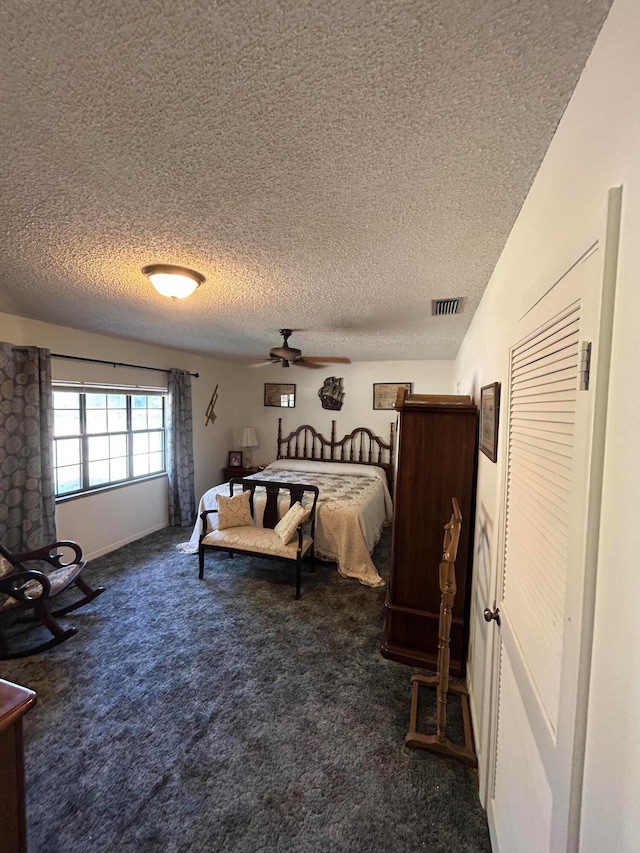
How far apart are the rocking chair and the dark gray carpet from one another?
3.5 inches

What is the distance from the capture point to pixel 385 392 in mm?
5340

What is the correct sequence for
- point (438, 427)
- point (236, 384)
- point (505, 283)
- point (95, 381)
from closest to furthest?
1. point (505, 283)
2. point (438, 427)
3. point (95, 381)
4. point (236, 384)

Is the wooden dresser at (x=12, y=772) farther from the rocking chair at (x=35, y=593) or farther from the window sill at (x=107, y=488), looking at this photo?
the window sill at (x=107, y=488)

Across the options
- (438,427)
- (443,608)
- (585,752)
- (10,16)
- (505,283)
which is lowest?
(443,608)

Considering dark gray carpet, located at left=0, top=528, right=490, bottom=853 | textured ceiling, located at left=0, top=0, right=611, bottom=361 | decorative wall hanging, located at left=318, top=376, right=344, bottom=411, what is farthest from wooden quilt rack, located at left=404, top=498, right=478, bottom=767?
decorative wall hanging, located at left=318, top=376, right=344, bottom=411

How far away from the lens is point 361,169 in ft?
→ 3.49

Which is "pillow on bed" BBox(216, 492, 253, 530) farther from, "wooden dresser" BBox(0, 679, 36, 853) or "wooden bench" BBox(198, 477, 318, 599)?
"wooden dresser" BBox(0, 679, 36, 853)

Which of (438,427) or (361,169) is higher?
(361,169)

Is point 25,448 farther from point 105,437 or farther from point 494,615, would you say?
point 494,615

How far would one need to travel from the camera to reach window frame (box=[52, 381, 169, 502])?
11.3 feet

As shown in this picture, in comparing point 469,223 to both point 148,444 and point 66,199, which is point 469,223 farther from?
point 148,444

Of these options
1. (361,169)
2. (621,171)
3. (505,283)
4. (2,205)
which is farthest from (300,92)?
(2,205)

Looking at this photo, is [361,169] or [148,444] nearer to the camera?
[361,169]

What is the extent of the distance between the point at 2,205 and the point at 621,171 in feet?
6.06
